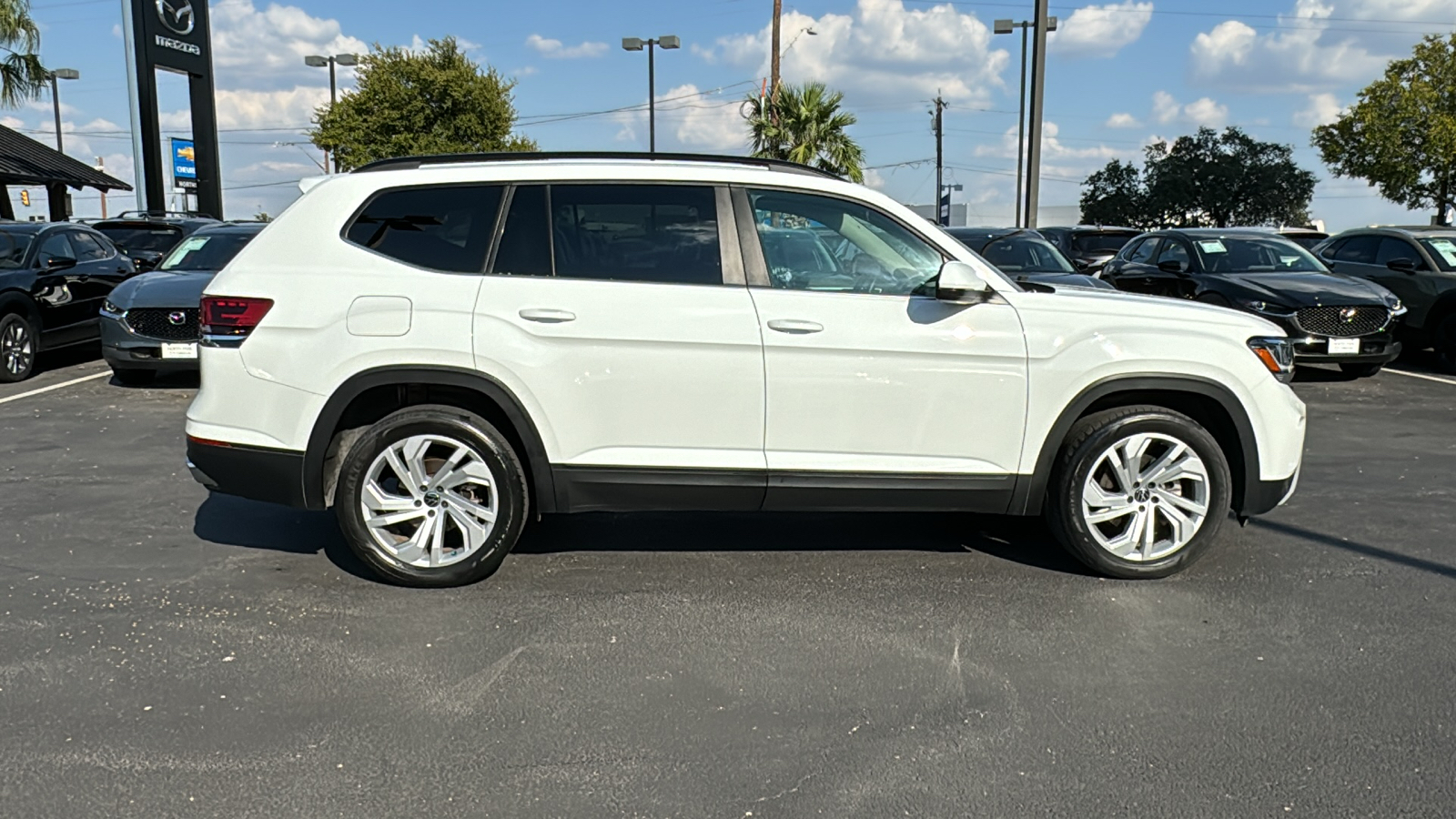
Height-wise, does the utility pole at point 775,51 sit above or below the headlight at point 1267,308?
above

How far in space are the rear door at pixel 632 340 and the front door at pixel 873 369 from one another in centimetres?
15

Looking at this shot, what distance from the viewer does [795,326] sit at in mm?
4398

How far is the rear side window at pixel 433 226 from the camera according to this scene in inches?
178

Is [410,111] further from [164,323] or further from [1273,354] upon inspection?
[1273,354]

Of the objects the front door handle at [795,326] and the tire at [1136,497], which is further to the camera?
the tire at [1136,497]

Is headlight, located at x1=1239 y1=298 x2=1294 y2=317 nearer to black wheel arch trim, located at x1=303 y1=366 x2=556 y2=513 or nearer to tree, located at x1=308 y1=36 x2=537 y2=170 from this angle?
black wheel arch trim, located at x1=303 y1=366 x2=556 y2=513

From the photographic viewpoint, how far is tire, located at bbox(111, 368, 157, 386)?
34.7 ft

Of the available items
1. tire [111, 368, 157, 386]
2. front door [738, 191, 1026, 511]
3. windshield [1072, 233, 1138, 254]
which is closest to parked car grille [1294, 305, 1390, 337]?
front door [738, 191, 1026, 511]

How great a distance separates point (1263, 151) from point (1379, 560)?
57.9 meters

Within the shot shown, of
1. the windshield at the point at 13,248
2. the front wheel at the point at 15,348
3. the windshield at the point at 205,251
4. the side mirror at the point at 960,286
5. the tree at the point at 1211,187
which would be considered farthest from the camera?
the tree at the point at 1211,187

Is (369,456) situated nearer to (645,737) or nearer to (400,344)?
(400,344)

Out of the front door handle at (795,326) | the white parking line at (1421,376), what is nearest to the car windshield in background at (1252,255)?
the white parking line at (1421,376)

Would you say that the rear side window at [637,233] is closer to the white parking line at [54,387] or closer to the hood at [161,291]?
the hood at [161,291]

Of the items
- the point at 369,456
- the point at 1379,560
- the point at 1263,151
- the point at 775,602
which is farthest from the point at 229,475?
the point at 1263,151
